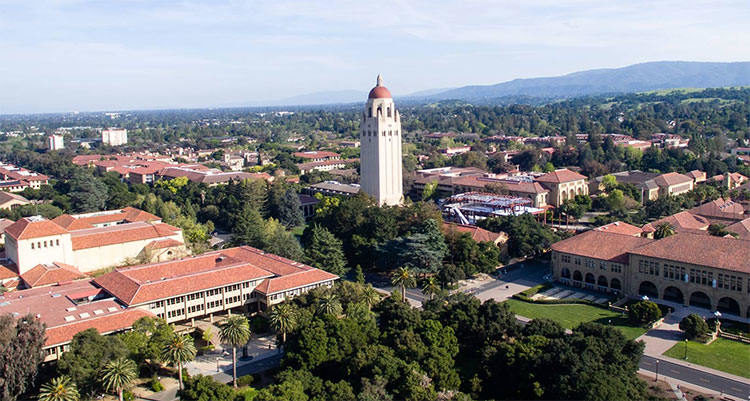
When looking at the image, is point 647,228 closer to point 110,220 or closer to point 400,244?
point 400,244

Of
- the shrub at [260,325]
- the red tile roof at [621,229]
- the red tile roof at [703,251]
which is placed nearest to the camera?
the shrub at [260,325]

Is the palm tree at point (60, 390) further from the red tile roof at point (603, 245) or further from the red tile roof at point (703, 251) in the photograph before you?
the red tile roof at point (703, 251)

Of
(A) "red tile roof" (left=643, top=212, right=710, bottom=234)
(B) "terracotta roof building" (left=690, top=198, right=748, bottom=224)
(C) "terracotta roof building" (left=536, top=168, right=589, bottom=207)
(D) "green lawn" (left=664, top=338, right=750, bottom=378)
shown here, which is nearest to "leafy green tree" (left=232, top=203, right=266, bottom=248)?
(D) "green lawn" (left=664, top=338, right=750, bottom=378)

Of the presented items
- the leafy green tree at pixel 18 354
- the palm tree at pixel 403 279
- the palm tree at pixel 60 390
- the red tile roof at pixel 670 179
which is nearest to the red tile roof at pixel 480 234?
the palm tree at pixel 403 279

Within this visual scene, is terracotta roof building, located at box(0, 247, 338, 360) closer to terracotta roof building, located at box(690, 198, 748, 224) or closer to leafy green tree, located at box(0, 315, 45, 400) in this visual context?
leafy green tree, located at box(0, 315, 45, 400)

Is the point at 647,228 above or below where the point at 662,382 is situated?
above

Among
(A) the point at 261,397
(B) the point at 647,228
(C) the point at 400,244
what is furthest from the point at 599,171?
(A) the point at 261,397
